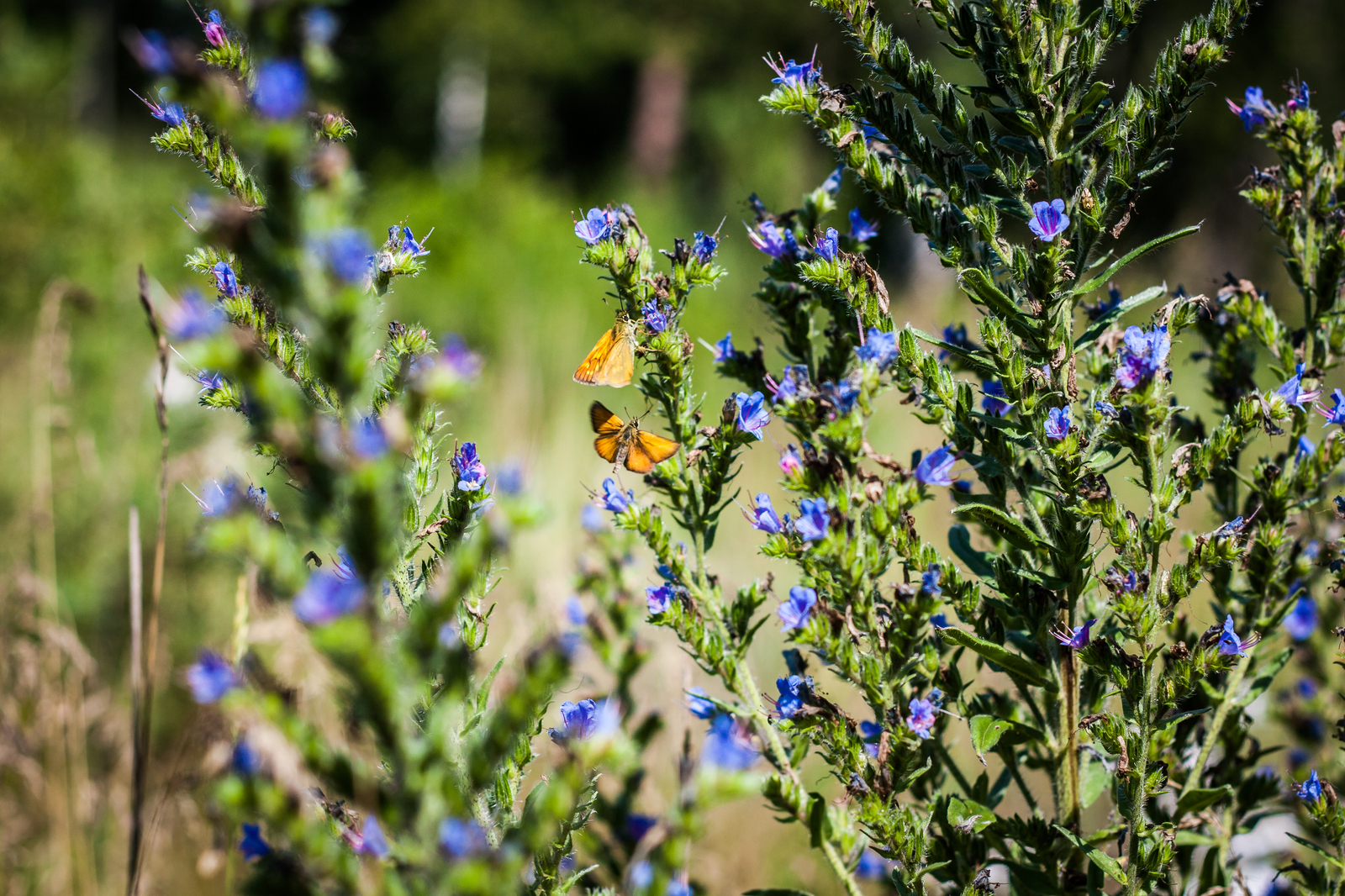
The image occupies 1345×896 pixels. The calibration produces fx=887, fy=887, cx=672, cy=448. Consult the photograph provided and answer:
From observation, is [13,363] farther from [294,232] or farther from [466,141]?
[466,141]

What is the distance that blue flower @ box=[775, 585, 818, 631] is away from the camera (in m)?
1.46

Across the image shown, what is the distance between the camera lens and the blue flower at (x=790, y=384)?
5.14 feet

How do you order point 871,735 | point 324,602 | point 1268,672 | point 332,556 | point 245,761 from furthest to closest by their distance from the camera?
point 1268,672
point 871,735
point 332,556
point 245,761
point 324,602

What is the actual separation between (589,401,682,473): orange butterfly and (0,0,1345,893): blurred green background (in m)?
0.42

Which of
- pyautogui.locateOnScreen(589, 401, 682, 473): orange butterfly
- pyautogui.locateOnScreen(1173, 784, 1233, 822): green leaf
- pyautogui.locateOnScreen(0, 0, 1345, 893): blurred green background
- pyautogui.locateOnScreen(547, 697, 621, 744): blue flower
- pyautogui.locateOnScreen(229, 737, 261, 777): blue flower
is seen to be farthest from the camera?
pyautogui.locateOnScreen(0, 0, 1345, 893): blurred green background

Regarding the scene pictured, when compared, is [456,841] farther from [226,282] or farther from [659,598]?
[226,282]

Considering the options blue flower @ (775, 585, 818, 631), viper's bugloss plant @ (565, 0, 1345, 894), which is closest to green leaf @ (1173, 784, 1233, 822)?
viper's bugloss plant @ (565, 0, 1345, 894)

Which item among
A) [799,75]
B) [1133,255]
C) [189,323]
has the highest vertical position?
[799,75]

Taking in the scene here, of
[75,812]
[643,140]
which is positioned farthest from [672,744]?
[643,140]

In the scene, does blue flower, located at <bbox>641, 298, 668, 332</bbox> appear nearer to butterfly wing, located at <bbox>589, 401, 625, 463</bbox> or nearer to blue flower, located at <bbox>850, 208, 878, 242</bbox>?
butterfly wing, located at <bbox>589, 401, 625, 463</bbox>

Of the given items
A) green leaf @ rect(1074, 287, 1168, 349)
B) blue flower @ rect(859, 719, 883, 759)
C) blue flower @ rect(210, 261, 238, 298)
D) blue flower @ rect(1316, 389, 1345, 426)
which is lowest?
blue flower @ rect(859, 719, 883, 759)

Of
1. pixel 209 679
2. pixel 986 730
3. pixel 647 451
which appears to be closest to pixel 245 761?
pixel 209 679

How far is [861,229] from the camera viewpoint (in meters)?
1.96

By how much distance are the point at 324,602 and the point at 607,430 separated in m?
1.08
